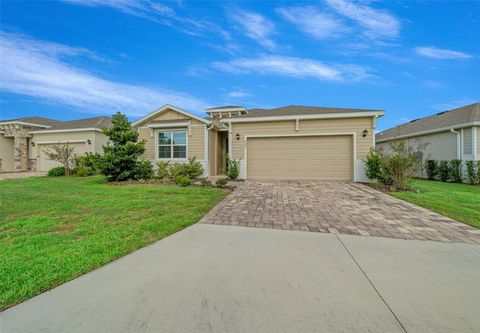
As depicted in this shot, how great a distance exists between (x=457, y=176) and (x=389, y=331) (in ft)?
46.2

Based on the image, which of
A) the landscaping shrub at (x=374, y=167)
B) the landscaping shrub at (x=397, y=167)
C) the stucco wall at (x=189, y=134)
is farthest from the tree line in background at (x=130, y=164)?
the landscaping shrub at (x=397, y=167)

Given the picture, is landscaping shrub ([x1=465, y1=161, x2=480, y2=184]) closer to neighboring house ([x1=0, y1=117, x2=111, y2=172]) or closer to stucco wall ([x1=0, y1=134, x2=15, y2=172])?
neighboring house ([x1=0, y1=117, x2=111, y2=172])

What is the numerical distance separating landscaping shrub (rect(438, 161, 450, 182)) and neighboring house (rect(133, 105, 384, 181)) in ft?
16.9

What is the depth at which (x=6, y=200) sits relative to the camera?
6648mm

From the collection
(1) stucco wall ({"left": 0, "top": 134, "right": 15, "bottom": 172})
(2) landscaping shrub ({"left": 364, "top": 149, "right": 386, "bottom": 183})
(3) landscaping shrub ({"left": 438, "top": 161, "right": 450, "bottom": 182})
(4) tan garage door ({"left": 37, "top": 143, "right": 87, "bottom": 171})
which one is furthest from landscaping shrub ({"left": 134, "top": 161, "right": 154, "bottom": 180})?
(3) landscaping shrub ({"left": 438, "top": 161, "right": 450, "bottom": 182})

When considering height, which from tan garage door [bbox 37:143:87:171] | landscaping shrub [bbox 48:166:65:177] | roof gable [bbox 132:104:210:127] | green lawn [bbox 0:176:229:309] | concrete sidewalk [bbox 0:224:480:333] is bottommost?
concrete sidewalk [bbox 0:224:480:333]

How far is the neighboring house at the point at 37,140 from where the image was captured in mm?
16219

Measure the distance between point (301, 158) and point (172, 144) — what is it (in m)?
7.31

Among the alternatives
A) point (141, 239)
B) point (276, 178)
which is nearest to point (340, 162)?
point (276, 178)

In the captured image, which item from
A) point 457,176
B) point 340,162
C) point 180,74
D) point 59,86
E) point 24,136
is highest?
point 180,74

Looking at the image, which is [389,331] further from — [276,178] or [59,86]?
[59,86]

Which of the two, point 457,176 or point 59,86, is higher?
point 59,86

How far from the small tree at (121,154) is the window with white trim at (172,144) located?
1.55 metres

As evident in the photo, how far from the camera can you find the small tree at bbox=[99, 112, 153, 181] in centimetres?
1057
